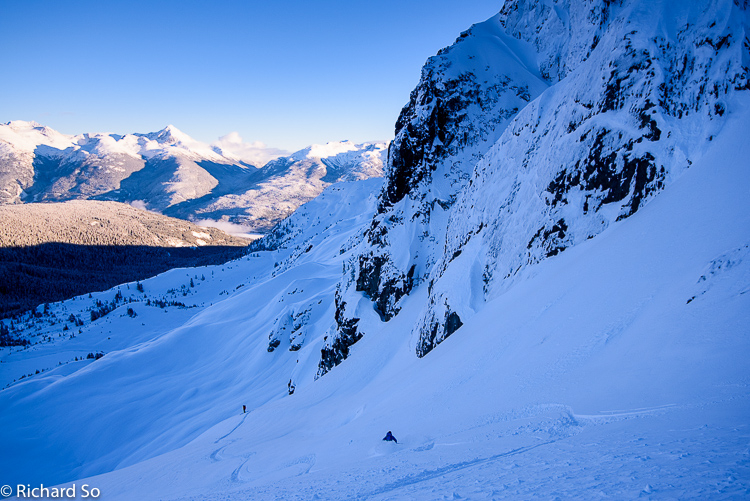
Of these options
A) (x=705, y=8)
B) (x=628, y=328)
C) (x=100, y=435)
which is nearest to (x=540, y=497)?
(x=628, y=328)

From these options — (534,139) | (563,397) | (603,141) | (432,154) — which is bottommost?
(563,397)

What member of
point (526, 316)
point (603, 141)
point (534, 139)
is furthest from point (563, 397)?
point (534, 139)

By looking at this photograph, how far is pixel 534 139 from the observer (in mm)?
20234

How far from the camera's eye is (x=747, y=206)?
891 centimetres

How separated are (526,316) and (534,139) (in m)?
12.4

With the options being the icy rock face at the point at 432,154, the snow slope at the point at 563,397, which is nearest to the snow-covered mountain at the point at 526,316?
the snow slope at the point at 563,397

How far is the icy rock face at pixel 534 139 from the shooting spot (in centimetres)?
1344

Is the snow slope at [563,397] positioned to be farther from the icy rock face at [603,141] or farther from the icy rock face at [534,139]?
the icy rock face at [534,139]

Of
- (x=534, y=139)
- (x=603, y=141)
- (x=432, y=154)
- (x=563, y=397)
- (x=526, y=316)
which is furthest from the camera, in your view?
(x=432, y=154)

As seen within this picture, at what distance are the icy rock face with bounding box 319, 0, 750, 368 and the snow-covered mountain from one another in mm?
113

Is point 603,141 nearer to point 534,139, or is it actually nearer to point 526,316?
point 534,139

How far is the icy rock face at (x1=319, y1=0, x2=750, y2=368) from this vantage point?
1344 cm

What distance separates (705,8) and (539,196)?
9.59m

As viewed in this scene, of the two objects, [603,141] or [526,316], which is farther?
[603,141]
